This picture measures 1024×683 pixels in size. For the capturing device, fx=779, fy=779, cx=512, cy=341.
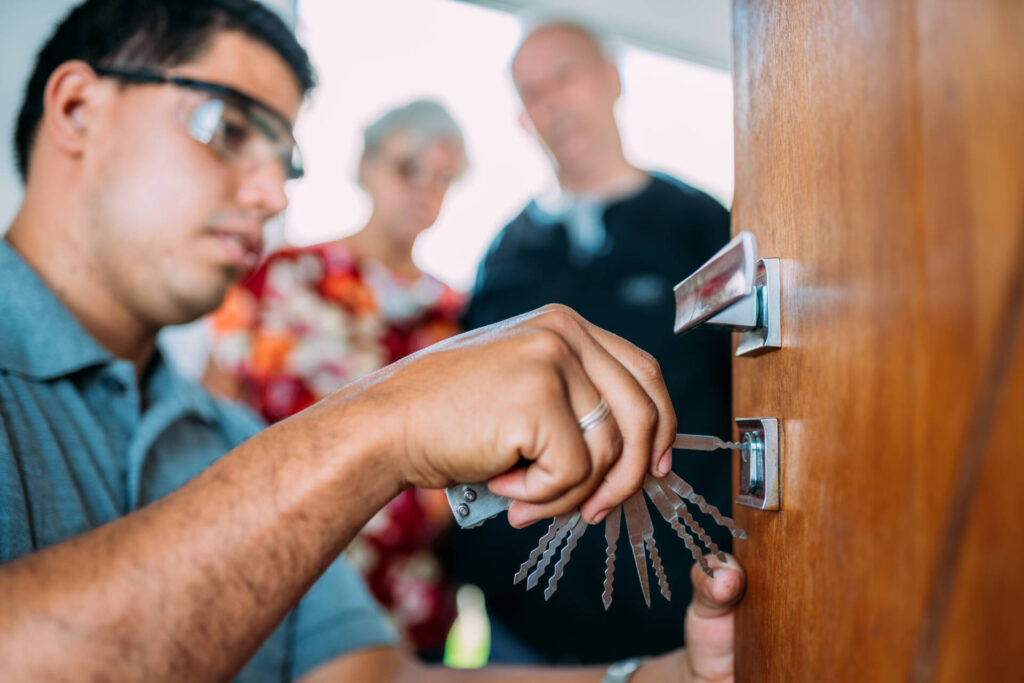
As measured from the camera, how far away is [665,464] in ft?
1.73

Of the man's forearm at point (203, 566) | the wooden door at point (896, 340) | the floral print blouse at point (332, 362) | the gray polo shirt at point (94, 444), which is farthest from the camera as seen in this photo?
the floral print blouse at point (332, 362)

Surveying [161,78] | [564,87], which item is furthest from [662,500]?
[564,87]

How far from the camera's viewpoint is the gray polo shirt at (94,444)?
0.74 m

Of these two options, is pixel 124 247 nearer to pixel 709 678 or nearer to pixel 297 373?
pixel 297 373

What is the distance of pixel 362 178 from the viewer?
1.92 metres

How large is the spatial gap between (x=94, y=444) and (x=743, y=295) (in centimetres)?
74

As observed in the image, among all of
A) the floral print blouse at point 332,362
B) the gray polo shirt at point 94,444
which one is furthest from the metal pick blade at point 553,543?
the floral print blouse at point 332,362

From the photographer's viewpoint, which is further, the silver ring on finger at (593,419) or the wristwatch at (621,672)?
the wristwatch at (621,672)

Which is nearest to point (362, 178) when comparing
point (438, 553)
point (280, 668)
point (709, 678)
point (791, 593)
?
point (438, 553)

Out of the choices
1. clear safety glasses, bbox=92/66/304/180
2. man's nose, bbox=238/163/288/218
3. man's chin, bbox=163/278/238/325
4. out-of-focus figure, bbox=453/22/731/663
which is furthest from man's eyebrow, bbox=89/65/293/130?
out-of-focus figure, bbox=453/22/731/663

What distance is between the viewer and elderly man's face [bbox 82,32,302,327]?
1001 millimetres

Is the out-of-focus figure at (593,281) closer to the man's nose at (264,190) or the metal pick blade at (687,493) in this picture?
the man's nose at (264,190)

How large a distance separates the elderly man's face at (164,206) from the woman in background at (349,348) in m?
0.50

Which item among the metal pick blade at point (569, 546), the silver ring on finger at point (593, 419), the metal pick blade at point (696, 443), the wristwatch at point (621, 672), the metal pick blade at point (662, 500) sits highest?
the silver ring on finger at point (593, 419)
